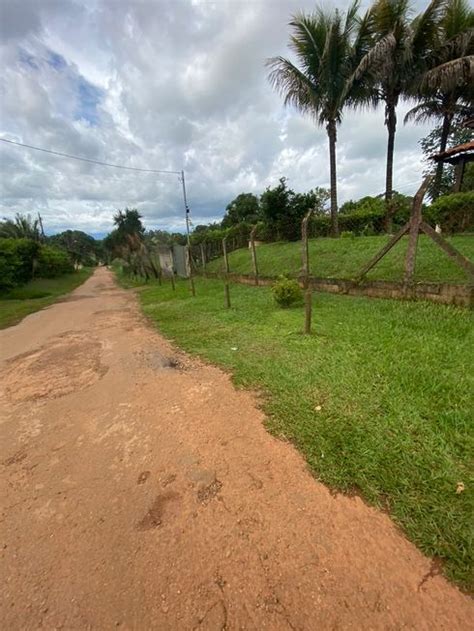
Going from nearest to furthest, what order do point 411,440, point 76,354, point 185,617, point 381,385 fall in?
point 185,617 → point 411,440 → point 381,385 → point 76,354

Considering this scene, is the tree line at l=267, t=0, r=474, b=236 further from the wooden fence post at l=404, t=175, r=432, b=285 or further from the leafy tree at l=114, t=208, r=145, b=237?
the leafy tree at l=114, t=208, r=145, b=237

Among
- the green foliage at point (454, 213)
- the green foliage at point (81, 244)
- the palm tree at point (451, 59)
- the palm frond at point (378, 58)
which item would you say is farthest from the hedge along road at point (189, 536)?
the green foliage at point (81, 244)

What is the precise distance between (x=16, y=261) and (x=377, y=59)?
799 inches

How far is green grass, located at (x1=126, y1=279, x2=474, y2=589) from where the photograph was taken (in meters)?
1.76

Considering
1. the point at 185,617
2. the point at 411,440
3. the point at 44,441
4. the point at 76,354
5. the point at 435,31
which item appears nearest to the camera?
the point at 185,617

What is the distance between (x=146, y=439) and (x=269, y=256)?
446 inches

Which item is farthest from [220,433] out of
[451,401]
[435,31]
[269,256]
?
[435,31]

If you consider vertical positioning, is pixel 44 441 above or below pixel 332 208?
Result: below

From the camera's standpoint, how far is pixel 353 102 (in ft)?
40.7

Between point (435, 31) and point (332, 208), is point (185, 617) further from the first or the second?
point (435, 31)

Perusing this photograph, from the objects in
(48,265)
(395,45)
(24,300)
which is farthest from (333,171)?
(48,265)

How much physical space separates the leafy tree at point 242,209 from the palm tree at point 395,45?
24.2 metres

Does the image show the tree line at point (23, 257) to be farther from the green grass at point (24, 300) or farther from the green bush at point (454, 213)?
the green bush at point (454, 213)

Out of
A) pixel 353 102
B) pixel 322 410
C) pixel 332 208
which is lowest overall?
pixel 322 410
